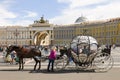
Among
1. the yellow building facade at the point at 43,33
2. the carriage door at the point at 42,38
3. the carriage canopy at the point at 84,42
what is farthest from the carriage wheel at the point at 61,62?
the carriage door at the point at 42,38

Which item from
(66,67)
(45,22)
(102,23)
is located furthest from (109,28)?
(66,67)

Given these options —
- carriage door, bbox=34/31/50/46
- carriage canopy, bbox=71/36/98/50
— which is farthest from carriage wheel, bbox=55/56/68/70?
carriage door, bbox=34/31/50/46

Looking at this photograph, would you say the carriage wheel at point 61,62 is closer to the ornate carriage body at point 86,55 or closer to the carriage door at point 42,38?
the ornate carriage body at point 86,55

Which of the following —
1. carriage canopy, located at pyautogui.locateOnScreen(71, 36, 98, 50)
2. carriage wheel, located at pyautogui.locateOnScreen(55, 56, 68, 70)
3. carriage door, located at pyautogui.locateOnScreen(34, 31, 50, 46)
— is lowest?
carriage door, located at pyautogui.locateOnScreen(34, 31, 50, 46)

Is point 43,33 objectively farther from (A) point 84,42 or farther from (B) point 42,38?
(A) point 84,42

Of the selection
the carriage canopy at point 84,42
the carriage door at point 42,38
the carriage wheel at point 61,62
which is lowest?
the carriage door at point 42,38

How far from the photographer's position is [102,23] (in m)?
126

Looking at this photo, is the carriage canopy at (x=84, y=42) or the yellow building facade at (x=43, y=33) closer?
the carriage canopy at (x=84, y=42)

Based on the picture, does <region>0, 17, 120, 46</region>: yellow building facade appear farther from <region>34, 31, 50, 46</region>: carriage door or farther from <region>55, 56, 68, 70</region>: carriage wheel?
<region>55, 56, 68, 70</region>: carriage wheel

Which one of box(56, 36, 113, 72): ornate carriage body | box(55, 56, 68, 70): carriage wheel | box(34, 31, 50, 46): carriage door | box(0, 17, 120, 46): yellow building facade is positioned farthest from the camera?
box(34, 31, 50, 46): carriage door

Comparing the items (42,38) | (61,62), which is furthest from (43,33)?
(61,62)

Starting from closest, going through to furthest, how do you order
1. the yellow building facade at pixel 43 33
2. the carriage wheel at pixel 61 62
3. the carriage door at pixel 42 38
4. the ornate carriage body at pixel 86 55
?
1. the ornate carriage body at pixel 86 55
2. the carriage wheel at pixel 61 62
3. the yellow building facade at pixel 43 33
4. the carriage door at pixel 42 38

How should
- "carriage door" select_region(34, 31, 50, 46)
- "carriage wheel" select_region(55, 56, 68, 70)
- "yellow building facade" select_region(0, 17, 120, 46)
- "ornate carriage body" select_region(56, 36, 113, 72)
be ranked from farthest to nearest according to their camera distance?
"carriage door" select_region(34, 31, 50, 46), "yellow building facade" select_region(0, 17, 120, 46), "carriage wheel" select_region(55, 56, 68, 70), "ornate carriage body" select_region(56, 36, 113, 72)

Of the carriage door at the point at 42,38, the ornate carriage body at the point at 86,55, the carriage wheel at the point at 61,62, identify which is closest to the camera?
the ornate carriage body at the point at 86,55
